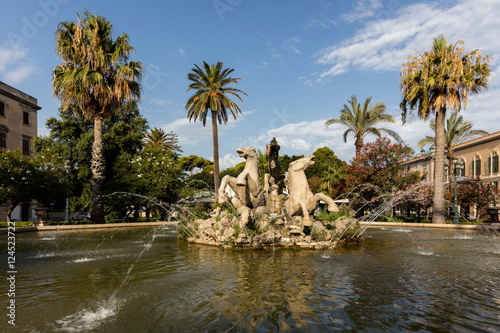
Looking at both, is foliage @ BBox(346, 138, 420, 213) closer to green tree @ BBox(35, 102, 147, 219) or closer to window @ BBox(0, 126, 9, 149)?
green tree @ BBox(35, 102, 147, 219)

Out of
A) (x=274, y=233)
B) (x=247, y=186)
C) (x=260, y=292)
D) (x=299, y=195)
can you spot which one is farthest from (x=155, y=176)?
(x=260, y=292)

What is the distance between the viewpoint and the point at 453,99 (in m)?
Answer: 23.9

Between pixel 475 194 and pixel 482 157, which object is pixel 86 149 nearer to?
pixel 475 194

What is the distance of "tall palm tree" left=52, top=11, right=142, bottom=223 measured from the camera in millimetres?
24141

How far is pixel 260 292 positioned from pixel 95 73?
76.8ft

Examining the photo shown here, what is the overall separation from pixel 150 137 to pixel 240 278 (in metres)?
52.5

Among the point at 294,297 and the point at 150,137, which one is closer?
the point at 294,297

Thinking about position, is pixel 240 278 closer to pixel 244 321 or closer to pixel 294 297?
pixel 294 297

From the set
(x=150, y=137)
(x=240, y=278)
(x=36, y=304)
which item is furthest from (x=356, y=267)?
(x=150, y=137)

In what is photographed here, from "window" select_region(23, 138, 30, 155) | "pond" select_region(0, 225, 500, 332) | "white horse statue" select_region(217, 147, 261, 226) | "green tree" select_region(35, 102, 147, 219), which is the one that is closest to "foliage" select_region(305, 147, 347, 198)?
"white horse statue" select_region(217, 147, 261, 226)

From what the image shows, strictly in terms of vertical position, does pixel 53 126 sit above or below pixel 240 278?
above

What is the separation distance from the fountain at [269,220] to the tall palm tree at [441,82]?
14.1m

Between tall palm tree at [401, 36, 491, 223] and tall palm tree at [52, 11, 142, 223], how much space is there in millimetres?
23066

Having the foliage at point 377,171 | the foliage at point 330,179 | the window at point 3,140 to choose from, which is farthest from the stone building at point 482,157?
the window at point 3,140
